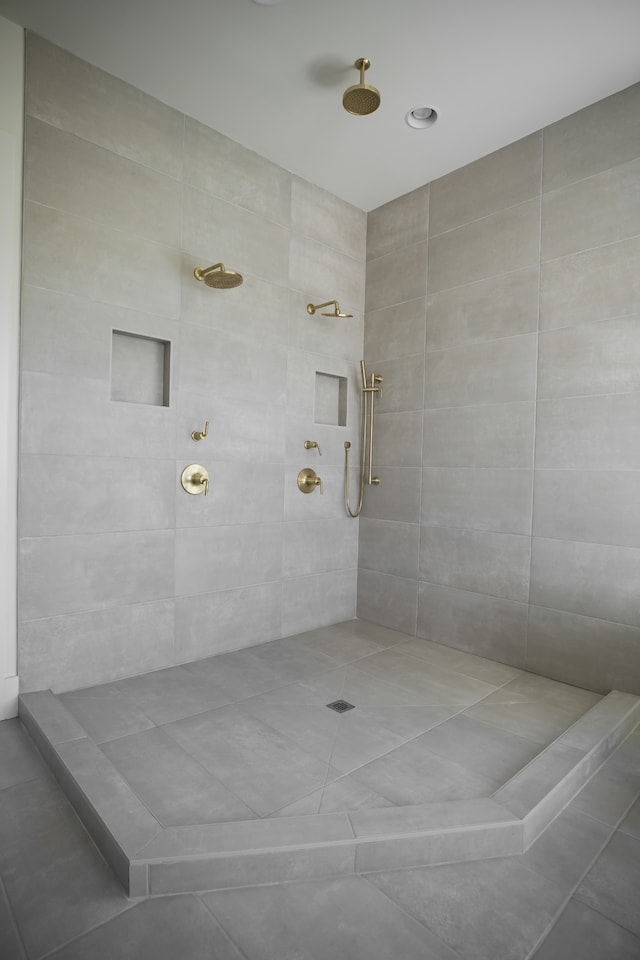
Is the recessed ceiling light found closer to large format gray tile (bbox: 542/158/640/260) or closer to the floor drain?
large format gray tile (bbox: 542/158/640/260)

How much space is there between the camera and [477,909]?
1400 millimetres

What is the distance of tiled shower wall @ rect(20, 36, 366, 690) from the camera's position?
240 cm

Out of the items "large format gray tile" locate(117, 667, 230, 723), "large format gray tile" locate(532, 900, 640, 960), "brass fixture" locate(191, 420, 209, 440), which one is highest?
"brass fixture" locate(191, 420, 209, 440)

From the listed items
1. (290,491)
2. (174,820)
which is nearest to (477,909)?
(174,820)

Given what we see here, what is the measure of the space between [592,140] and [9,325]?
2.89 m

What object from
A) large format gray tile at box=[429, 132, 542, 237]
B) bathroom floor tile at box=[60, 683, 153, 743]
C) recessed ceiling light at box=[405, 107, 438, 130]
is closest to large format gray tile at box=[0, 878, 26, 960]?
bathroom floor tile at box=[60, 683, 153, 743]

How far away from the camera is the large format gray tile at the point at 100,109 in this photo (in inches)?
92.7

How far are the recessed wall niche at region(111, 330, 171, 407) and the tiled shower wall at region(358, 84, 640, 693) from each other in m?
1.51

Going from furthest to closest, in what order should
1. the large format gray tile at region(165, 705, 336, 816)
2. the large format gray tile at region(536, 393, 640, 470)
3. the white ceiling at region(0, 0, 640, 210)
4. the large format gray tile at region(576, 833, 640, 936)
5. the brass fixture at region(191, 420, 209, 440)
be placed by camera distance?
the brass fixture at region(191, 420, 209, 440) → the large format gray tile at region(536, 393, 640, 470) → the white ceiling at region(0, 0, 640, 210) → the large format gray tile at region(165, 705, 336, 816) → the large format gray tile at region(576, 833, 640, 936)

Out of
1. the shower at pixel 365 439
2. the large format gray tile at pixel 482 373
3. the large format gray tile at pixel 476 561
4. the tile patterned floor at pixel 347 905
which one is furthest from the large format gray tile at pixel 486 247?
the tile patterned floor at pixel 347 905

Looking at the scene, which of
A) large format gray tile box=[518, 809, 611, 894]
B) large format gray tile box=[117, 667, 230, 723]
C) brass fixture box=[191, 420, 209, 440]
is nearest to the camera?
large format gray tile box=[518, 809, 611, 894]

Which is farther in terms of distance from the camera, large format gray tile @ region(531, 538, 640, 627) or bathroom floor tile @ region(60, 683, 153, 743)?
large format gray tile @ region(531, 538, 640, 627)

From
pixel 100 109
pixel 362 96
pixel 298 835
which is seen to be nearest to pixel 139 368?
pixel 100 109

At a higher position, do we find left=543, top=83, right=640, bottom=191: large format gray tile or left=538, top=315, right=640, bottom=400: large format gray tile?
left=543, top=83, right=640, bottom=191: large format gray tile
